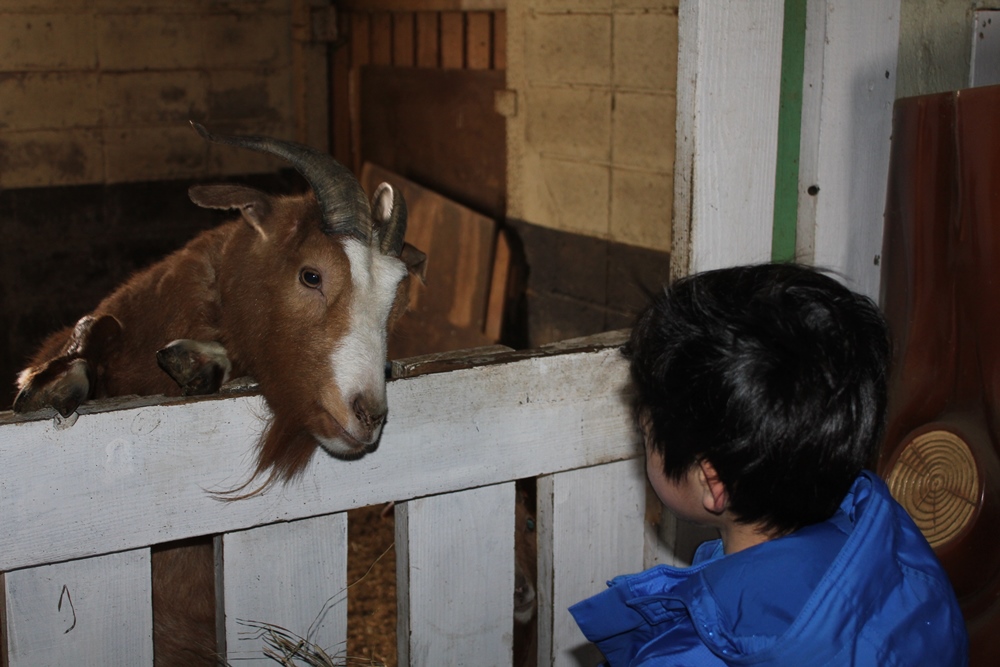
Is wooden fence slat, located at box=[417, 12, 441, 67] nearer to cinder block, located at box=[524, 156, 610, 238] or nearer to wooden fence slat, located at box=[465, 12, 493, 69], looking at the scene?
wooden fence slat, located at box=[465, 12, 493, 69]

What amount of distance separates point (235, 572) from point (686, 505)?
939mm

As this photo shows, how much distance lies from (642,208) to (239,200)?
3.00 meters

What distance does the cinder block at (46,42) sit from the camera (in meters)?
6.64

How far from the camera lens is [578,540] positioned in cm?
233

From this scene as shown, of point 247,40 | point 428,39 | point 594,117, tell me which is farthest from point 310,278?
point 247,40

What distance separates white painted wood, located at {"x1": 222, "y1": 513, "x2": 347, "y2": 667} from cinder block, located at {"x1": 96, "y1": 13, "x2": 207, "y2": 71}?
5831 millimetres

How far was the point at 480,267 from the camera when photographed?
652cm

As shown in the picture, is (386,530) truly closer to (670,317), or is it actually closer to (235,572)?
(235,572)

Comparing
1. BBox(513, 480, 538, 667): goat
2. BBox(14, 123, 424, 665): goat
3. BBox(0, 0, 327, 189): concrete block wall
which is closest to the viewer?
BBox(14, 123, 424, 665): goat

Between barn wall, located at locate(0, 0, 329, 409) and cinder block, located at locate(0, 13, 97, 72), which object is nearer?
cinder block, located at locate(0, 13, 97, 72)

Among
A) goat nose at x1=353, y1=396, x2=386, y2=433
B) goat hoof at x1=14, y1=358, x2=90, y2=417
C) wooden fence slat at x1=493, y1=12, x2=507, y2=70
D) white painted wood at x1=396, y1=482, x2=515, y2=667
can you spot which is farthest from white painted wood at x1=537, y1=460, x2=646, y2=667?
wooden fence slat at x1=493, y1=12, x2=507, y2=70

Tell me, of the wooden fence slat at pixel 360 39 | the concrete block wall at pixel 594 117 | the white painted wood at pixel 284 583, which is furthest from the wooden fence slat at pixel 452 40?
the white painted wood at pixel 284 583

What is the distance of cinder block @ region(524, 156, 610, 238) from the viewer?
Result: 18.5 feet

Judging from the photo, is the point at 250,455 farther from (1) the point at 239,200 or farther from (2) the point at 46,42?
(2) the point at 46,42
